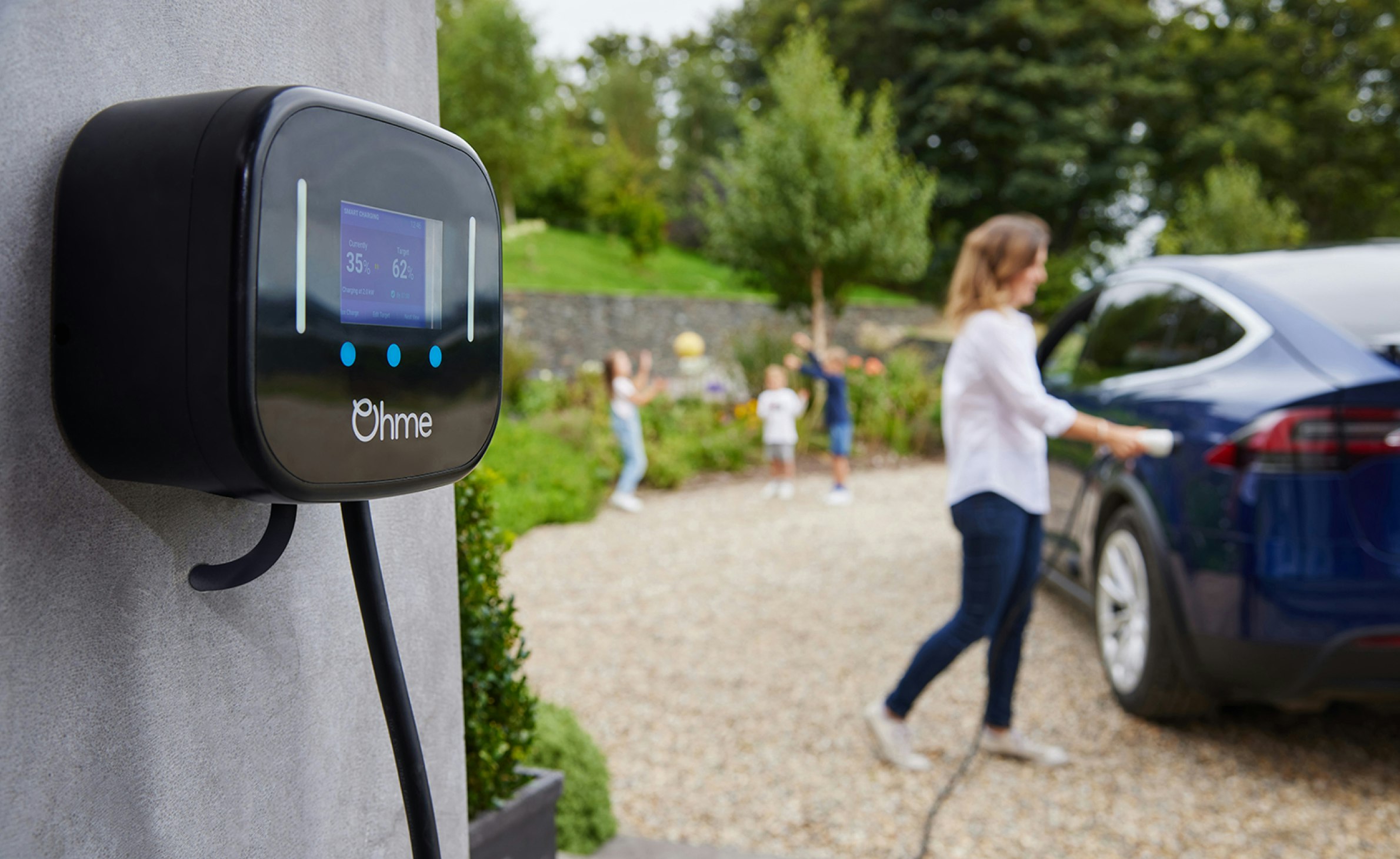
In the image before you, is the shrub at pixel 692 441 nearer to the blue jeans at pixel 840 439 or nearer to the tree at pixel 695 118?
the blue jeans at pixel 840 439

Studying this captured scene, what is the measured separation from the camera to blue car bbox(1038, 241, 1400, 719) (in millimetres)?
2785

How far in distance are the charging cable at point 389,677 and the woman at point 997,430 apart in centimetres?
236

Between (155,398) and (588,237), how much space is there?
3141 centimetres

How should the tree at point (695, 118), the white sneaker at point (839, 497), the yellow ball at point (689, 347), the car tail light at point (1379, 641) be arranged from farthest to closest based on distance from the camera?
the tree at point (695, 118) < the yellow ball at point (689, 347) < the white sneaker at point (839, 497) < the car tail light at point (1379, 641)

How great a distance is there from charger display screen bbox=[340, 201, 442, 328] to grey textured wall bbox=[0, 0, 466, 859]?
149 mm

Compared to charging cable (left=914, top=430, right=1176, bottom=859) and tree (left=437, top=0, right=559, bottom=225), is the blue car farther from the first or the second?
tree (left=437, top=0, right=559, bottom=225)

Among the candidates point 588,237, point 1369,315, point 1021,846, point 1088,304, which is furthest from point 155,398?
point 588,237

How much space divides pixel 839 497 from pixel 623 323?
12.4 meters

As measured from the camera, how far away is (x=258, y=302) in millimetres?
748

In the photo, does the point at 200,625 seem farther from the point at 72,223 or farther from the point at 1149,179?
the point at 1149,179

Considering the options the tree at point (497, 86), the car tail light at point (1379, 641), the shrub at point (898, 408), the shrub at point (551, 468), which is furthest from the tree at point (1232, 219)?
the car tail light at point (1379, 641)

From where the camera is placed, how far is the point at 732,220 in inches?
681

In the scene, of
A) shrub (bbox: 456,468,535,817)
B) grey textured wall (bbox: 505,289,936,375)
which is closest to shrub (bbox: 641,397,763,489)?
grey textured wall (bbox: 505,289,936,375)

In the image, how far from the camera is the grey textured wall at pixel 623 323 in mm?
19453
